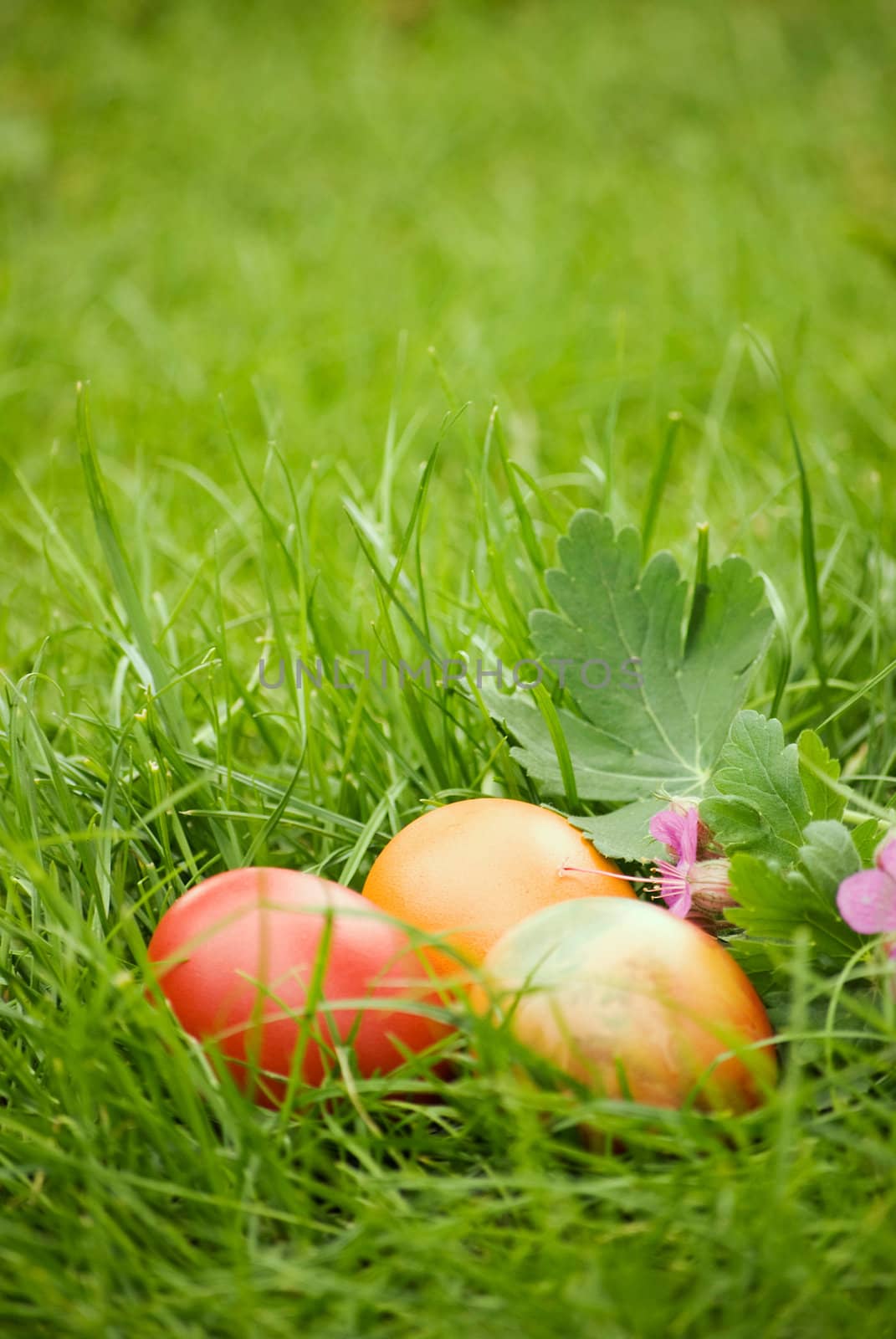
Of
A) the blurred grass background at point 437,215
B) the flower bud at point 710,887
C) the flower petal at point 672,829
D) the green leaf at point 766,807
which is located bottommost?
the flower bud at point 710,887

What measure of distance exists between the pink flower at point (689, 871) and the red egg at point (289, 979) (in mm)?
268

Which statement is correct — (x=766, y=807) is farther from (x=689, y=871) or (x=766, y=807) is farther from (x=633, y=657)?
(x=633, y=657)

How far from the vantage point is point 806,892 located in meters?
1.02

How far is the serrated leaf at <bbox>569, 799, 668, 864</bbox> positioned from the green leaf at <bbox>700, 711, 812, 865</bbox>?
0.10 m

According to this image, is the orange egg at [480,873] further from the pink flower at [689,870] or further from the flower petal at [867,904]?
the flower petal at [867,904]

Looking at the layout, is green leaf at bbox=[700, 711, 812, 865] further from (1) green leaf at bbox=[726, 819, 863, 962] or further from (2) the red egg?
(2) the red egg

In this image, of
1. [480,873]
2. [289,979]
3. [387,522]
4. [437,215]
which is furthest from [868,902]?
[437,215]

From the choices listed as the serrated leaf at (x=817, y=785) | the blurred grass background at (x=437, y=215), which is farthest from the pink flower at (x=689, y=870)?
the blurred grass background at (x=437, y=215)

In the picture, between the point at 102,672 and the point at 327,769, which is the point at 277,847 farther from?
the point at 102,672

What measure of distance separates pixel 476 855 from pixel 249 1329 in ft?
1.50

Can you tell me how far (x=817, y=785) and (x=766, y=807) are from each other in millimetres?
54

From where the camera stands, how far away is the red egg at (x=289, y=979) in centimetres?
102

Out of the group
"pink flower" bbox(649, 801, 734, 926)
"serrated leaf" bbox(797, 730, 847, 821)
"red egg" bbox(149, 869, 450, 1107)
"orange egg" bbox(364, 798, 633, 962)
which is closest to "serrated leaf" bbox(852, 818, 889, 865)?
"serrated leaf" bbox(797, 730, 847, 821)

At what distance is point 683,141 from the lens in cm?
402
